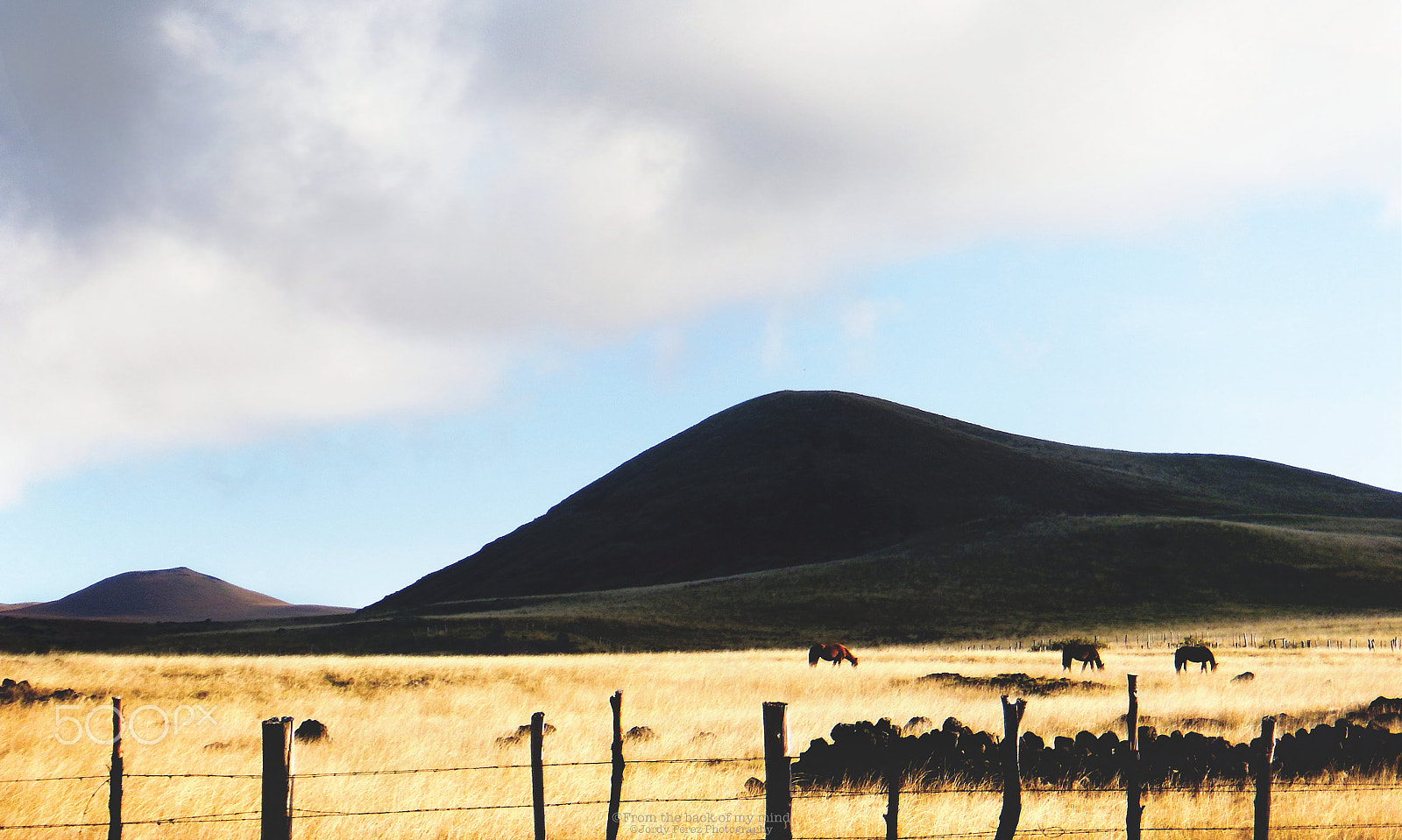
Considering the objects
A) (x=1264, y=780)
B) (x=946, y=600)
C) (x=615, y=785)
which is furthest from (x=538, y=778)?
(x=946, y=600)

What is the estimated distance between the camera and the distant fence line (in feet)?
25.4

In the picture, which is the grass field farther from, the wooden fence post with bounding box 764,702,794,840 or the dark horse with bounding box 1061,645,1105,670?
the wooden fence post with bounding box 764,702,794,840

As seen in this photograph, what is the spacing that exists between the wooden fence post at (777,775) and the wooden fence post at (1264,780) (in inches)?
193

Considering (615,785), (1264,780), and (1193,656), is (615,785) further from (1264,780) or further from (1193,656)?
(1193,656)

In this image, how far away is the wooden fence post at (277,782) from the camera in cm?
767

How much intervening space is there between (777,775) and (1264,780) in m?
5.25

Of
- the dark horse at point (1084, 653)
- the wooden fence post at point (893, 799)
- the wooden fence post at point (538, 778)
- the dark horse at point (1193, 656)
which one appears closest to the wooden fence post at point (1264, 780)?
the wooden fence post at point (893, 799)

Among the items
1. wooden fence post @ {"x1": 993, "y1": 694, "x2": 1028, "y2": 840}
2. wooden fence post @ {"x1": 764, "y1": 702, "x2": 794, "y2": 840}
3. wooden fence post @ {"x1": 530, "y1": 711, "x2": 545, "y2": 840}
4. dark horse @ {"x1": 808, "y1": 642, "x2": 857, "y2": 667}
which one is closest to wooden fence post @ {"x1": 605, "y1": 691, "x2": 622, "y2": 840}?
wooden fence post @ {"x1": 530, "y1": 711, "x2": 545, "y2": 840}

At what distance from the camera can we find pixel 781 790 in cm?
787

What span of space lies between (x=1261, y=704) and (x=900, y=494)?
120 meters

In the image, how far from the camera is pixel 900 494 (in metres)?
142

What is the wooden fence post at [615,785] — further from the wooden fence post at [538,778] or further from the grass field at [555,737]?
the grass field at [555,737]

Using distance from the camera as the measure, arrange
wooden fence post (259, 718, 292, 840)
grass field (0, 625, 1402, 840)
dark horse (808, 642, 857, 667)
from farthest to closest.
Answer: dark horse (808, 642, 857, 667)
grass field (0, 625, 1402, 840)
wooden fence post (259, 718, 292, 840)

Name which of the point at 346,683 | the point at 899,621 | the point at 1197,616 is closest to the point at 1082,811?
the point at 346,683
